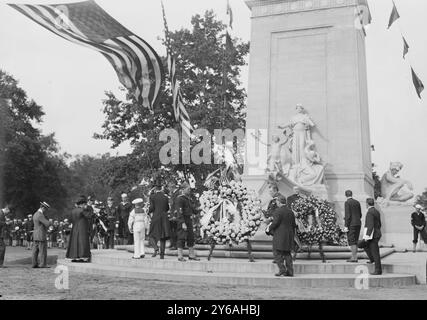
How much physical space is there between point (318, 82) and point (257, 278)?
11497mm

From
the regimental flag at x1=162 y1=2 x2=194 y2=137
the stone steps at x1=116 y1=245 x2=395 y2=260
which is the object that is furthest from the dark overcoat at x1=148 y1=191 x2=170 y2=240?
the regimental flag at x1=162 y1=2 x2=194 y2=137

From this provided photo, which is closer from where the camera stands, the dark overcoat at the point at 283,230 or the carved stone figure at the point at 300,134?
the dark overcoat at the point at 283,230

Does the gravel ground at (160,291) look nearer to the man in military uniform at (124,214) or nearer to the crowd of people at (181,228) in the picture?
the crowd of people at (181,228)

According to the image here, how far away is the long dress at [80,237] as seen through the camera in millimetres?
13211

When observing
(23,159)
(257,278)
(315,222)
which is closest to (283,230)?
(257,278)

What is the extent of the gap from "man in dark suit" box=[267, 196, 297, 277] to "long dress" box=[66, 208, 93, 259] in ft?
Answer: 15.8

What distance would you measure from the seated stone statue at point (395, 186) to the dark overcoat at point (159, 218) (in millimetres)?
10418

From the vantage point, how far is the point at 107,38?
1271cm

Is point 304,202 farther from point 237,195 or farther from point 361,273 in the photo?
point 361,273

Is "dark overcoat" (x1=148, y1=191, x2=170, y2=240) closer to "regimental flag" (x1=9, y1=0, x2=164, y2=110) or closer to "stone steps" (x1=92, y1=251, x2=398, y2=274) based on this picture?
"stone steps" (x1=92, y1=251, x2=398, y2=274)

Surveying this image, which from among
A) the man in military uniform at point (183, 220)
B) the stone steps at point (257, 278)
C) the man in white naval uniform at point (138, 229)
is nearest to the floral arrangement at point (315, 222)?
the stone steps at point (257, 278)

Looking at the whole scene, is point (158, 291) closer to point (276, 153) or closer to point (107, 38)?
point (107, 38)
